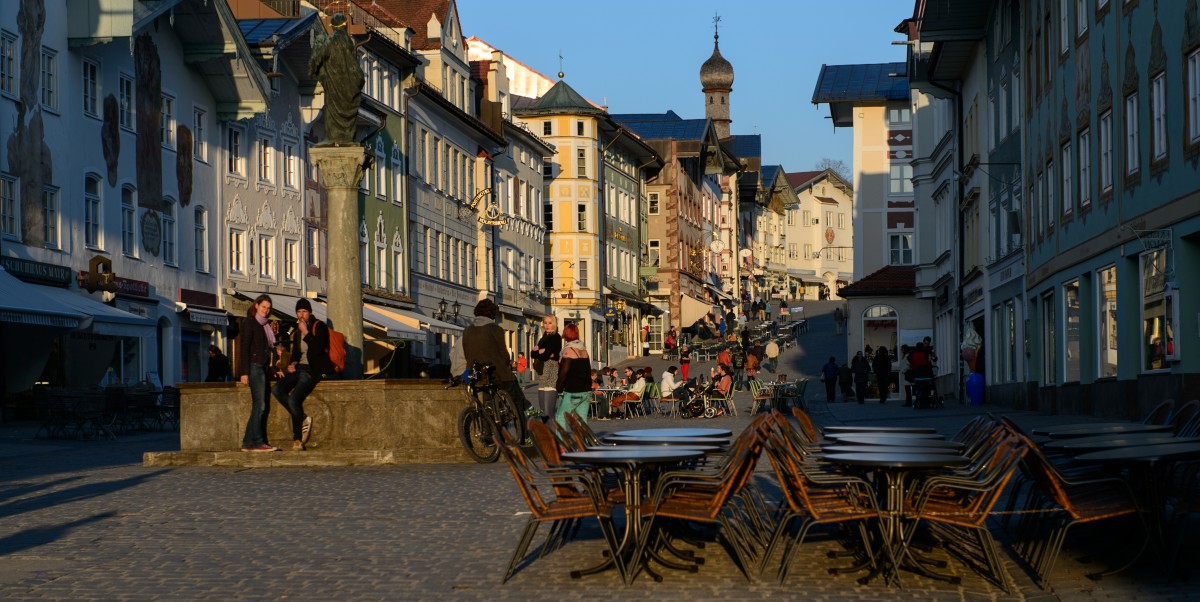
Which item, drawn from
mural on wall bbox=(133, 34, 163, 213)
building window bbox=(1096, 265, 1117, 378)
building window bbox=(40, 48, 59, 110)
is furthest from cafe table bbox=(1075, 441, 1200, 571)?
mural on wall bbox=(133, 34, 163, 213)

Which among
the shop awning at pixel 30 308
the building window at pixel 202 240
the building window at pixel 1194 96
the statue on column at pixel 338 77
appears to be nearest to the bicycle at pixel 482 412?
the statue on column at pixel 338 77

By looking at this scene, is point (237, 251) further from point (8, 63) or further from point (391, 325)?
point (8, 63)

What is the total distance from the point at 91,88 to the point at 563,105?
145 ft

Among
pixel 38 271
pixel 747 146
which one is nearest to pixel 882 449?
pixel 38 271

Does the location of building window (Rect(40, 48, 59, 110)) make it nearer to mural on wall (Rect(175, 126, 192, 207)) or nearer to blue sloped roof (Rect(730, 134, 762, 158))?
mural on wall (Rect(175, 126, 192, 207))

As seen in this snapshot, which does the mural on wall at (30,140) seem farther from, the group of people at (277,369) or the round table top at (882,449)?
the round table top at (882,449)

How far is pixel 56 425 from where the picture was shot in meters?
28.6

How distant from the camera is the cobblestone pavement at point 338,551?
9.76 meters

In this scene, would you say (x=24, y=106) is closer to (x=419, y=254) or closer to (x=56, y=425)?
(x=56, y=425)

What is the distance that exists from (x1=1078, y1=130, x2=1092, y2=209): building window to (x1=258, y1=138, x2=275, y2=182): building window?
23945mm

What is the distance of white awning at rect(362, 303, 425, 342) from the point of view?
4769 cm

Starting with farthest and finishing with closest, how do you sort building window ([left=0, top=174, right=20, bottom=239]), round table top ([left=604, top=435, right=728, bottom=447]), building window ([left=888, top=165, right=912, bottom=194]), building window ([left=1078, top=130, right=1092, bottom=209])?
building window ([left=888, top=165, right=912, bottom=194])
building window ([left=0, top=174, right=20, bottom=239])
building window ([left=1078, top=130, right=1092, bottom=209])
round table top ([left=604, top=435, right=728, bottom=447])

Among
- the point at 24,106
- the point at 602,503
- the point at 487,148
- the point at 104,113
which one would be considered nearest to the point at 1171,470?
the point at 602,503

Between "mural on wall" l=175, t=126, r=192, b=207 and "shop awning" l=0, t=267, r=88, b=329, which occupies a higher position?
"mural on wall" l=175, t=126, r=192, b=207
